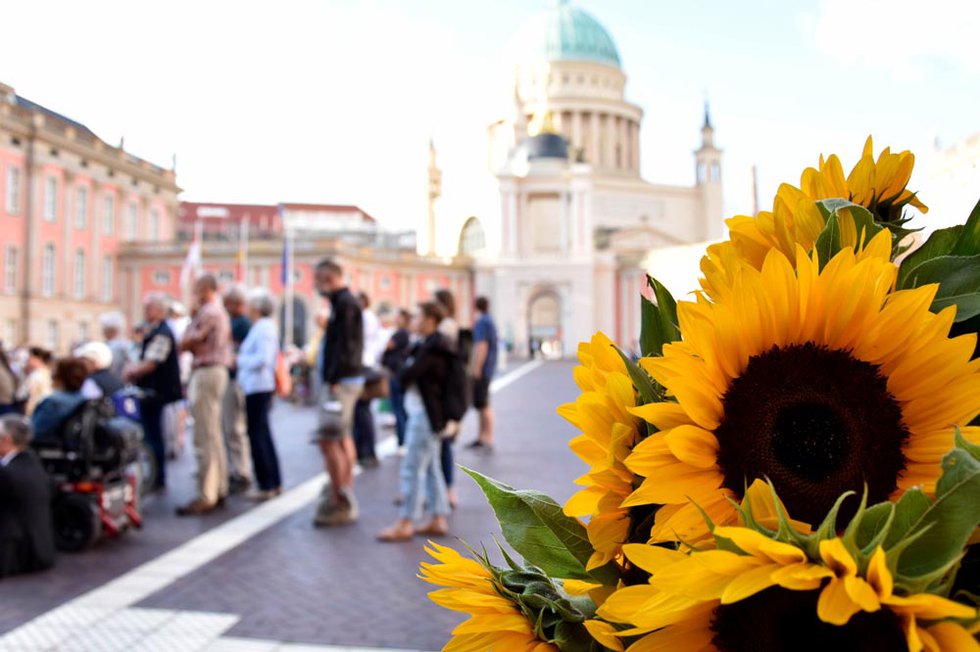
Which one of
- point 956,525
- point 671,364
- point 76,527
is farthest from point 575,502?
point 76,527

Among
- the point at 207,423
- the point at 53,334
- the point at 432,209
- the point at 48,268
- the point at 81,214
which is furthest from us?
the point at 432,209

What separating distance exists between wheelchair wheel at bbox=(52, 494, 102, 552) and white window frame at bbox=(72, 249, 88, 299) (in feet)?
91.7

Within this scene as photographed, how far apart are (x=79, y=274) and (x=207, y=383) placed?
2866 centimetres

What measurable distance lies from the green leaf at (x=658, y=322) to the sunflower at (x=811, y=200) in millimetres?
45

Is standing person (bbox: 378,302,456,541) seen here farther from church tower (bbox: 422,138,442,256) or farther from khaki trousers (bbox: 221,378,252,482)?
church tower (bbox: 422,138,442,256)

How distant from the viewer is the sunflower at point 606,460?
2.68 ft

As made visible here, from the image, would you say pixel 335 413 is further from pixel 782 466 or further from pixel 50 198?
pixel 50 198

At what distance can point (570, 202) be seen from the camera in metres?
57.2

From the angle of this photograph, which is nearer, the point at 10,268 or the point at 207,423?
the point at 207,423

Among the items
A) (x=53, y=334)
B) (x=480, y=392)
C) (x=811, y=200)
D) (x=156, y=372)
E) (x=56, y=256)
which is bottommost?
(x=480, y=392)

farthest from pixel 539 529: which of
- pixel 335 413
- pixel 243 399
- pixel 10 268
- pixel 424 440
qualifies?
pixel 10 268

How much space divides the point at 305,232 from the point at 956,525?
5961cm

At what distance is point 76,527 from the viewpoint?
6.29 metres

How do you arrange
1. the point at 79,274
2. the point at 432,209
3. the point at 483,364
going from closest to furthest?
1. the point at 483,364
2. the point at 79,274
3. the point at 432,209
